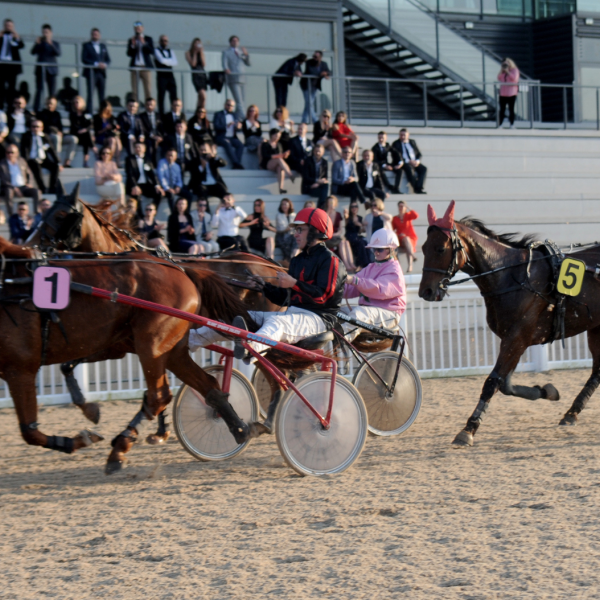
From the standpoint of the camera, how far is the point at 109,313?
17.9 feet

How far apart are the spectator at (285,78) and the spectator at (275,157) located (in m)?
1.58

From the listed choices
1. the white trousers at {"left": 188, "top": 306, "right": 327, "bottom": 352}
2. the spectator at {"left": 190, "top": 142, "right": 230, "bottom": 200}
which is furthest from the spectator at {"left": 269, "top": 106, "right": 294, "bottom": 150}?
the white trousers at {"left": 188, "top": 306, "right": 327, "bottom": 352}

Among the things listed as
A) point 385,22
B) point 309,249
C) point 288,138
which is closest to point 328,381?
point 309,249

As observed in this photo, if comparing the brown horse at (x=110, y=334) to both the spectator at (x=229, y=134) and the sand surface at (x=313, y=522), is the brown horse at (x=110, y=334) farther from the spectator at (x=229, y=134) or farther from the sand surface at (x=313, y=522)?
the spectator at (x=229, y=134)

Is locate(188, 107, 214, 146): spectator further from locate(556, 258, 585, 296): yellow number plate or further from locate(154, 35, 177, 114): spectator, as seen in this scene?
locate(556, 258, 585, 296): yellow number plate

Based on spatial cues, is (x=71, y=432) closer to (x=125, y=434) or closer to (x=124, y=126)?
(x=125, y=434)

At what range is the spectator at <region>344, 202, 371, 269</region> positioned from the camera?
13.5 meters

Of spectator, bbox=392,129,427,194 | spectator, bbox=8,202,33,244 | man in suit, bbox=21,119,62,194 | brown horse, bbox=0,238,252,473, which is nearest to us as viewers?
brown horse, bbox=0,238,252,473

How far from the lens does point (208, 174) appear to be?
1380 cm

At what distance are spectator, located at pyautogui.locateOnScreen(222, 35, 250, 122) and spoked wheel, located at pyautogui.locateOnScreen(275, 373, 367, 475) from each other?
1062 cm

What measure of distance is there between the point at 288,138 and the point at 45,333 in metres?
10.3

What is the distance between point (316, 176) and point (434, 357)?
5.88 meters

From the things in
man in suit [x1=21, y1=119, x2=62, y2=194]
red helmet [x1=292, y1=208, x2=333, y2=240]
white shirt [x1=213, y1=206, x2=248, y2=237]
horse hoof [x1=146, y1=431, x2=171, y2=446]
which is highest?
man in suit [x1=21, y1=119, x2=62, y2=194]

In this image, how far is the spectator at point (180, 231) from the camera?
38.9 feet
